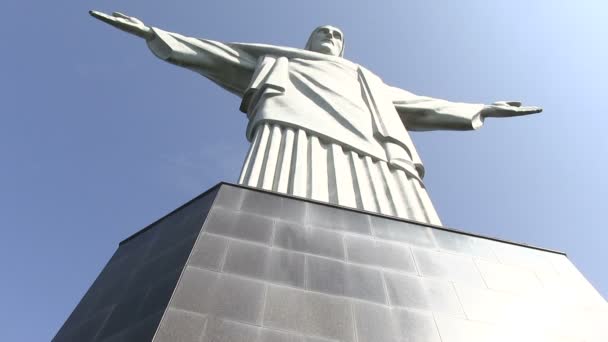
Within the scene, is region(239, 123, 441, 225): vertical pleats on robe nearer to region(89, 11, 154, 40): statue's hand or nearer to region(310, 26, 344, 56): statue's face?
region(89, 11, 154, 40): statue's hand

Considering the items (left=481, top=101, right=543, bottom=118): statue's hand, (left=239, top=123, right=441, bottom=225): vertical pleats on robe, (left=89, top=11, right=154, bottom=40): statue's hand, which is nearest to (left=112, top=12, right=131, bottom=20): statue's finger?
(left=89, top=11, right=154, bottom=40): statue's hand

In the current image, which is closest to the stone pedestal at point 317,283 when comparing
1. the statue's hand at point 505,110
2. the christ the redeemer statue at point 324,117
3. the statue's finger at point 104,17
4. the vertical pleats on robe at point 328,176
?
the vertical pleats on robe at point 328,176

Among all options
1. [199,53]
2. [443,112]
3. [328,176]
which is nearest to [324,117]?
[328,176]

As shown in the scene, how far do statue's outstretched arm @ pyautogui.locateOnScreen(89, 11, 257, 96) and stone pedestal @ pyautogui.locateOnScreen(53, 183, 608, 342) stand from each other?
4706 millimetres

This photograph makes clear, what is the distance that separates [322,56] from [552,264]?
19.8 ft

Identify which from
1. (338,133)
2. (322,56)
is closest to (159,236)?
(338,133)

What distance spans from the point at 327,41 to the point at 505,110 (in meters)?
3.83

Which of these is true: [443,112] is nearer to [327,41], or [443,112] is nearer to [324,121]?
[327,41]

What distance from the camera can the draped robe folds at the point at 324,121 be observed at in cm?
631

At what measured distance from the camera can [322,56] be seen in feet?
32.4

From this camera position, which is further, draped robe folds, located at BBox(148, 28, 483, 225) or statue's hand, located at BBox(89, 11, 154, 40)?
statue's hand, located at BBox(89, 11, 154, 40)

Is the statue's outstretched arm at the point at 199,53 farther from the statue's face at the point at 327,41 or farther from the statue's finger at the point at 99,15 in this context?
the statue's face at the point at 327,41

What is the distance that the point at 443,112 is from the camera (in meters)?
9.94

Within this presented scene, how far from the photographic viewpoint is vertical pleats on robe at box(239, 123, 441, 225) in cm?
612
